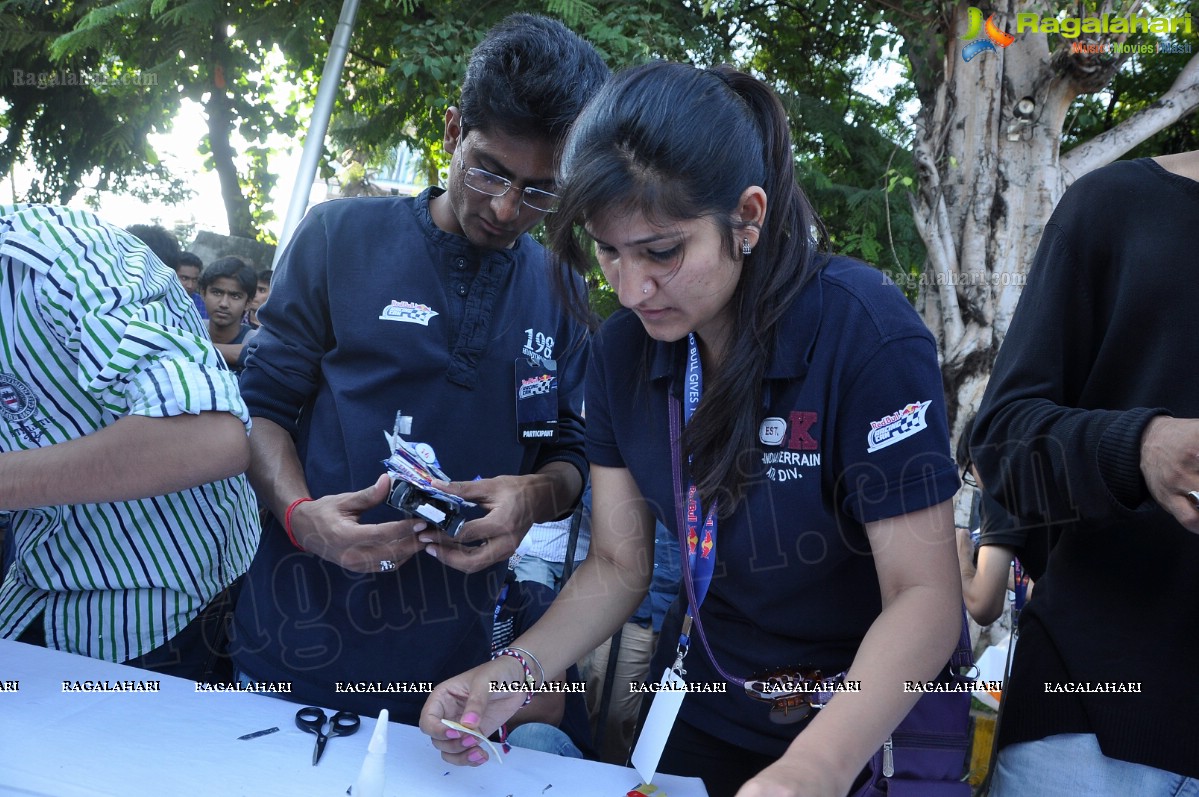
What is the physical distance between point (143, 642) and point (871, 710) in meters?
1.34

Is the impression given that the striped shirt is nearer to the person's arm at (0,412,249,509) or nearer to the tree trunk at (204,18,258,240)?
the person's arm at (0,412,249,509)

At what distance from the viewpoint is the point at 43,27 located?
7.73m

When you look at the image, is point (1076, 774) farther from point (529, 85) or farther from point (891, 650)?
point (529, 85)

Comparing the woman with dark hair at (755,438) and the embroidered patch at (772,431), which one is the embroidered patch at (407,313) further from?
the embroidered patch at (772,431)

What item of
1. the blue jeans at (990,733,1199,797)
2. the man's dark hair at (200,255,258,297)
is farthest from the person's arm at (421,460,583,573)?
the man's dark hair at (200,255,258,297)

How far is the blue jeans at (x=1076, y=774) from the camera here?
1331mm

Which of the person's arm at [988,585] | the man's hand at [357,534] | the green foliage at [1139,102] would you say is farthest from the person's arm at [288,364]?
the green foliage at [1139,102]

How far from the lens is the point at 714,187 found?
1.39 meters

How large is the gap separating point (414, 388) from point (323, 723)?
660 mm

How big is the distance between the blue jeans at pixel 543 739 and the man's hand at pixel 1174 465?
1.41 m

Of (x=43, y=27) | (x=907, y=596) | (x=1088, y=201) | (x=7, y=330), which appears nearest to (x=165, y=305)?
(x=7, y=330)

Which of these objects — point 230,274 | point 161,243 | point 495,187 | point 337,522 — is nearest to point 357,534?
point 337,522

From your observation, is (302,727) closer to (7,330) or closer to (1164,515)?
(7,330)

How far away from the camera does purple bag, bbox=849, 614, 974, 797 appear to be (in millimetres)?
1373
